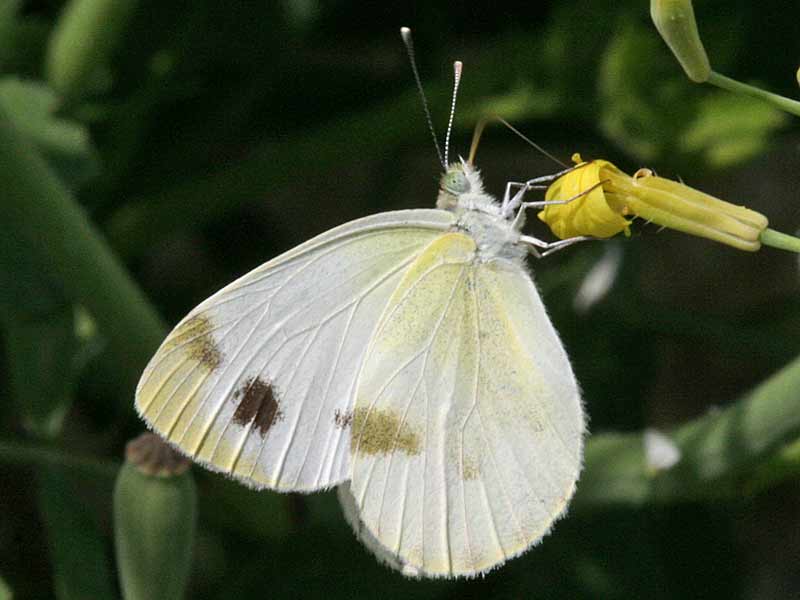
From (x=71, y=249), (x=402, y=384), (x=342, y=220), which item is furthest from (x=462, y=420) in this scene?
(x=342, y=220)

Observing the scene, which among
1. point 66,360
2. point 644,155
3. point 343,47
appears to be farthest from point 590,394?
point 343,47

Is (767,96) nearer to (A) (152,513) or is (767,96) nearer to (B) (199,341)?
(B) (199,341)

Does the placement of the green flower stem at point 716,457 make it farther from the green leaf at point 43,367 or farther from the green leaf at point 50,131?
the green leaf at point 50,131

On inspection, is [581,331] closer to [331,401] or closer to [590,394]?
[590,394]

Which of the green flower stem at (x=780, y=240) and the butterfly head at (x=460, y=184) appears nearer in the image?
the green flower stem at (x=780, y=240)

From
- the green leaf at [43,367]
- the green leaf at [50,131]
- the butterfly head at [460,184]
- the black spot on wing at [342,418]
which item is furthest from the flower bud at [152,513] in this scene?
the green leaf at [50,131]
